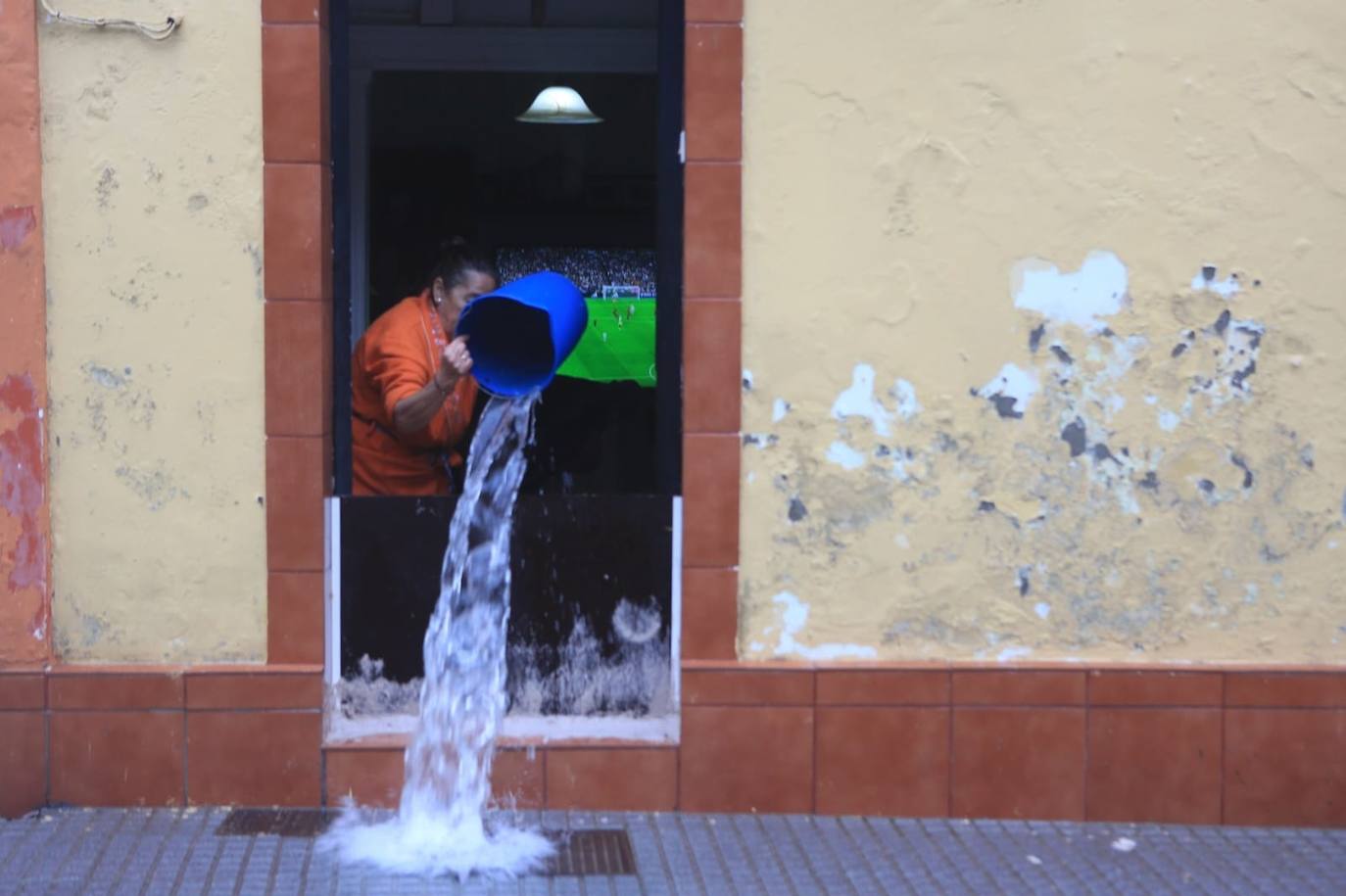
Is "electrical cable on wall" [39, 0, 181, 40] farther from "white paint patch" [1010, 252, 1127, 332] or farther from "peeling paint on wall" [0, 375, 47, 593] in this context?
"white paint patch" [1010, 252, 1127, 332]

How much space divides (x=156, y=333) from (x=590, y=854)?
2.10 metres

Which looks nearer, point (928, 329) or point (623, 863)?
point (623, 863)

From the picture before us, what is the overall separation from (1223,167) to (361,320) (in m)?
3.51

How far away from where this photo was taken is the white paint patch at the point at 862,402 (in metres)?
5.47

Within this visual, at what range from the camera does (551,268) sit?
732 cm

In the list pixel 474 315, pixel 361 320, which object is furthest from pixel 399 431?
pixel 361 320

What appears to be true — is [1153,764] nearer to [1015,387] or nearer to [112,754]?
[1015,387]

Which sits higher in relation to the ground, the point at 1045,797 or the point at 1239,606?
the point at 1239,606

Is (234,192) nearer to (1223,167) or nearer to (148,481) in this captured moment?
(148,481)

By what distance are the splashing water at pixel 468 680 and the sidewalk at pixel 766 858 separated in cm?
21

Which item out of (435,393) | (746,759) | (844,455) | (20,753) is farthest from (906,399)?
(20,753)

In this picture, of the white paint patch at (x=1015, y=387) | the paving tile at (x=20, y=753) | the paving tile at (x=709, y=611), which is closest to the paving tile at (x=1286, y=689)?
the white paint patch at (x=1015, y=387)

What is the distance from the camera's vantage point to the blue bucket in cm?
551

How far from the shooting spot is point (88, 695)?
17.7 feet
